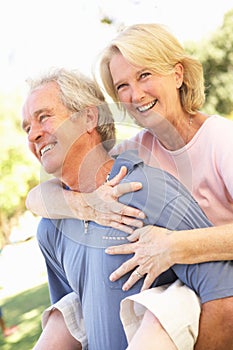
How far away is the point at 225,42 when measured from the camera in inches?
341

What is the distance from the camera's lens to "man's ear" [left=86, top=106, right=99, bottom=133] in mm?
1111

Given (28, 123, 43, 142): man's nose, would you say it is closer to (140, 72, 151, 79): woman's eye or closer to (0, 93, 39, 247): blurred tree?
(140, 72, 151, 79): woman's eye

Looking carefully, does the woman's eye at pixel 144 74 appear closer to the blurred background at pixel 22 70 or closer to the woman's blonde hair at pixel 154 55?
the woman's blonde hair at pixel 154 55

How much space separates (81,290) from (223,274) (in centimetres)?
32

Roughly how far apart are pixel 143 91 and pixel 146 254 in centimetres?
40

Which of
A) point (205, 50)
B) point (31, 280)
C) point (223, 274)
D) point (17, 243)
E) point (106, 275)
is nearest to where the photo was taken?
point (223, 274)

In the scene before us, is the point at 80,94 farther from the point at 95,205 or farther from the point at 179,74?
the point at 179,74

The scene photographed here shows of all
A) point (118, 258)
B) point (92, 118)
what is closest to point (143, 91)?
point (92, 118)

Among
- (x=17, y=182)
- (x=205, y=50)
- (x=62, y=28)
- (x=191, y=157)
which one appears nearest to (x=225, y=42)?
(x=205, y=50)

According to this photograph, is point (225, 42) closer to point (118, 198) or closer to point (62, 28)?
point (62, 28)

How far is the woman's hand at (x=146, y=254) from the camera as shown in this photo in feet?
3.09

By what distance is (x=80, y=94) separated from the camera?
110 centimetres

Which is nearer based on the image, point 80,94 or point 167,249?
point 167,249

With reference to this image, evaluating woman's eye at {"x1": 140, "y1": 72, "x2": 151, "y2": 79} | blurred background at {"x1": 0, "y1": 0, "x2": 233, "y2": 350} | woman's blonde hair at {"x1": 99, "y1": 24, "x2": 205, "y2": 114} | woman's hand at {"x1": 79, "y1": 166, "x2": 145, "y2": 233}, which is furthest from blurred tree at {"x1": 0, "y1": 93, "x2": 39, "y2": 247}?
woman's hand at {"x1": 79, "y1": 166, "x2": 145, "y2": 233}
